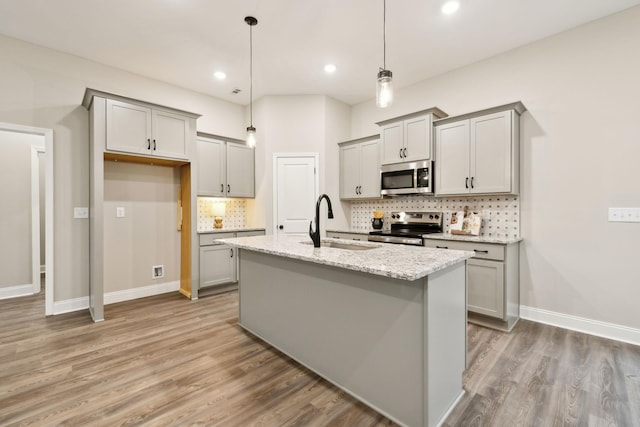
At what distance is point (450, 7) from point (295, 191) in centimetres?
300

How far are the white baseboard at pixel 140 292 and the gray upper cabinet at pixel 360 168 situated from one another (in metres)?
2.97

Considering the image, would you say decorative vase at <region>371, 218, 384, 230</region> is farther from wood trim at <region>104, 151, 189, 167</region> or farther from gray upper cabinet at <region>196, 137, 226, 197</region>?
wood trim at <region>104, 151, 189, 167</region>

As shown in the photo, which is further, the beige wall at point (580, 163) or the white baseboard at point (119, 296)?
the white baseboard at point (119, 296)

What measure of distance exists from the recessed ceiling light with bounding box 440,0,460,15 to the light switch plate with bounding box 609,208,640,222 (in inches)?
93.3

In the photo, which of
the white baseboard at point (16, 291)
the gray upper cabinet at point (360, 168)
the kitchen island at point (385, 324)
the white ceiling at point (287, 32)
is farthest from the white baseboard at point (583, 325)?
the white baseboard at point (16, 291)

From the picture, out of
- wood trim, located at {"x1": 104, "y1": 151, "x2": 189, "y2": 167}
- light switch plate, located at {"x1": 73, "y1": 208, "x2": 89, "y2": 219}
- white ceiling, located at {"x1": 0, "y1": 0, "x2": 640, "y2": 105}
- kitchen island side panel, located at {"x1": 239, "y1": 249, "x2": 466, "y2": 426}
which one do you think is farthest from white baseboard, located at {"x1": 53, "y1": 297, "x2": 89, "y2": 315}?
white ceiling, located at {"x1": 0, "y1": 0, "x2": 640, "y2": 105}

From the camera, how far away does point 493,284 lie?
2875 mm

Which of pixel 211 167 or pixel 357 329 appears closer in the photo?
pixel 357 329

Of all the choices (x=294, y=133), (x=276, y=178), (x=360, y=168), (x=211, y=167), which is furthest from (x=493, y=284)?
(x=211, y=167)

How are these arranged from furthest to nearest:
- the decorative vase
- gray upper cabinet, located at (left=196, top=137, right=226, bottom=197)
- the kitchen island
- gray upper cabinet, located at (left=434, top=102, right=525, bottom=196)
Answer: the decorative vase
gray upper cabinet, located at (left=196, top=137, right=226, bottom=197)
gray upper cabinet, located at (left=434, top=102, right=525, bottom=196)
the kitchen island

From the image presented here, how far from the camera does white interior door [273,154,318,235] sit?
463 centimetres

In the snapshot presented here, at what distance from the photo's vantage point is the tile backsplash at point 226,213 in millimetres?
4594

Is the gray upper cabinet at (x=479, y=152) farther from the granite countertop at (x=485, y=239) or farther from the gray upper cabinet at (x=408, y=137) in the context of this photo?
the granite countertop at (x=485, y=239)

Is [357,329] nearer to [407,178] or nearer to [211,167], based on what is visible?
[407,178]
